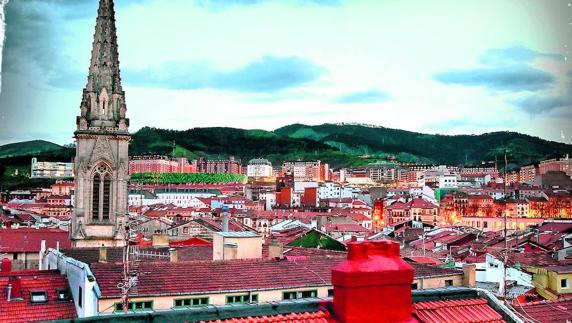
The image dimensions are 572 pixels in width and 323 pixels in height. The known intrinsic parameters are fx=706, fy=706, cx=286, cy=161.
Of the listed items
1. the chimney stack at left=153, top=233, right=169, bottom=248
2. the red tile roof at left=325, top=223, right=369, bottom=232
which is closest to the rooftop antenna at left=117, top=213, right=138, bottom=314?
the chimney stack at left=153, top=233, right=169, bottom=248

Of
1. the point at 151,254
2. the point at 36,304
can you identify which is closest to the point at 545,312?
the point at 36,304

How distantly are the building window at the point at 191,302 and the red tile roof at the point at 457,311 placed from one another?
10826 millimetres

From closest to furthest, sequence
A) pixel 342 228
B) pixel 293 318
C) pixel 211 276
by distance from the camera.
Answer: pixel 293 318, pixel 211 276, pixel 342 228

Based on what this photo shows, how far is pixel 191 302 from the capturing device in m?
18.7

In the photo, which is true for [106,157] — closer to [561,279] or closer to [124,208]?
[124,208]

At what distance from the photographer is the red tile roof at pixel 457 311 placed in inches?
317

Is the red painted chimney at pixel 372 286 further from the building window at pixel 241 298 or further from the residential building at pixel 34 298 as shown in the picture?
the residential building at pixel 34 298

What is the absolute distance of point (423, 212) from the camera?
12688 centimetres

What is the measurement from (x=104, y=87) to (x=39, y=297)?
835 inches

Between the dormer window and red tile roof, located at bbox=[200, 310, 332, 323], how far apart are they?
1481 cm

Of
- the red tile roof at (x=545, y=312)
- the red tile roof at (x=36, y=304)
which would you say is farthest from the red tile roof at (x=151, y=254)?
the red tile roof at (x=545, y=312)

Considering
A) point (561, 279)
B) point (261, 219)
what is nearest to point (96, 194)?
point (561, 279)

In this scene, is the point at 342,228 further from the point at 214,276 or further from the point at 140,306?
the point at 140,306

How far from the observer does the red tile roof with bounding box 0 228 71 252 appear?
134ft
